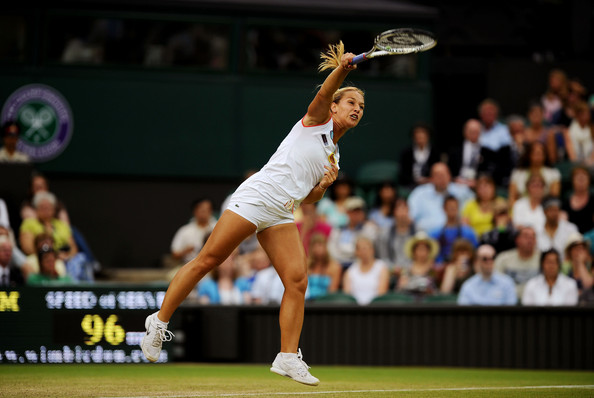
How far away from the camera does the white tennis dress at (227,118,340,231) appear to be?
6.35m

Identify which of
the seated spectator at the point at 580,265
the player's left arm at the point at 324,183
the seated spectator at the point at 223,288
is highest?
the player's left arm at the point at 324,183

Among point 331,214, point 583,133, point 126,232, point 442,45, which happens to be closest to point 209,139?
point 126,232

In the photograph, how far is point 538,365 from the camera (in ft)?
32.7

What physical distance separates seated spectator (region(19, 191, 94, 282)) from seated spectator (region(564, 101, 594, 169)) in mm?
6436

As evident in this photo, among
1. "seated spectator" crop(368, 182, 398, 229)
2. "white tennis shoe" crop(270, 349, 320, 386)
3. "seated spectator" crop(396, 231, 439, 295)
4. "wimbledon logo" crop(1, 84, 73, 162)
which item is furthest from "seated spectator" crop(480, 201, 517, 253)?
"wimbledon logo" crop(1, 84, 73, 162)

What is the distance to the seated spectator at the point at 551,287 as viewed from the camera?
33.5 ft

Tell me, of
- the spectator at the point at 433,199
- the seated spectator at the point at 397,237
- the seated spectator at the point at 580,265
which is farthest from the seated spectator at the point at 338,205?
the seated spectator at the point at 580,265

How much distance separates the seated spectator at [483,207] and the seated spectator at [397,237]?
730mm

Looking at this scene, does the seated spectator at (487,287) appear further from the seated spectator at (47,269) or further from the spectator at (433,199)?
the seated spectator at (47,269)

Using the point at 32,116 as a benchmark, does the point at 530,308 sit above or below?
below

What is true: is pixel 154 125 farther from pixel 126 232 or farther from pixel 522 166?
pixel 522 166

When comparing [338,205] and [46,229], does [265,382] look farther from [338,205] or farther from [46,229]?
[338,205]

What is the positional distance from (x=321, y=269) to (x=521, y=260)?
2205mm

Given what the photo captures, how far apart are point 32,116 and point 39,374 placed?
617cm
